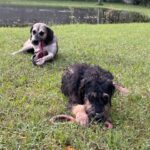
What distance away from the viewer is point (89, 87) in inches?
193

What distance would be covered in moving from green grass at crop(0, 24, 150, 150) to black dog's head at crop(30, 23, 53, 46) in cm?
44

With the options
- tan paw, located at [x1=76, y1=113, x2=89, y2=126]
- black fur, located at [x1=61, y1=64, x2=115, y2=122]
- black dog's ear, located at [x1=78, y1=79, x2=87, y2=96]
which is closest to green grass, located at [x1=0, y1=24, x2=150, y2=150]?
tan paw, located at [x1=76, y1=113, x2=89, y2=126]

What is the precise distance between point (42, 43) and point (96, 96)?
12.8ft

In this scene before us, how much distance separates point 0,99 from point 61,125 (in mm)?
1265

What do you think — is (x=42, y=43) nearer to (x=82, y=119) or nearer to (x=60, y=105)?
(x=60, y=105)

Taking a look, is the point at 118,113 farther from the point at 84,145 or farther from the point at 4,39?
the point at 4,39

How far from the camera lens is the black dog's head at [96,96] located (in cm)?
470

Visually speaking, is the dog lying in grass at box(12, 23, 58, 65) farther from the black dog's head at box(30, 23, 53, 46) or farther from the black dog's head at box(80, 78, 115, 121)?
the black dog's head at box(80, 78, 115, 121)

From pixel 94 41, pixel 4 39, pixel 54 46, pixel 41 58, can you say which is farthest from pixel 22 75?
pixel 94 41

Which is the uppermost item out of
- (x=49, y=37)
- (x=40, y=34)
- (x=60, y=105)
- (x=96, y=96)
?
(x=96, y=96)

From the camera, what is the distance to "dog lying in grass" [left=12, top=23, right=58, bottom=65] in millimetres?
8148

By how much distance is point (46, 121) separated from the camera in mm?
4855

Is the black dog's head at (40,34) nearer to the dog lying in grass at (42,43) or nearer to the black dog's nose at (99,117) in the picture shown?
the dog lying in grass at (42,43)

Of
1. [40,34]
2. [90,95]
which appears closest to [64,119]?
[90,95]
